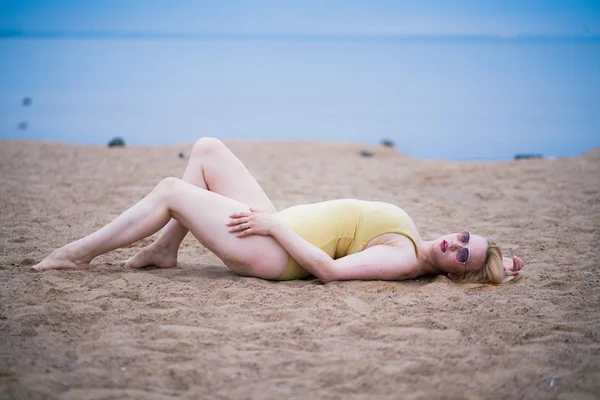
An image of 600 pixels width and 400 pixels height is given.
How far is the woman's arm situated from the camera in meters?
3.29

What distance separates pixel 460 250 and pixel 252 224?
3.45 ft

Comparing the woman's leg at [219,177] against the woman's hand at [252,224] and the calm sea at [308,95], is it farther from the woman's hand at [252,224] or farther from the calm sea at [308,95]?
the calm sea at [308,95]

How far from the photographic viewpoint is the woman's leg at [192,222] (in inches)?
131

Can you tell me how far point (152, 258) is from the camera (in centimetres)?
368

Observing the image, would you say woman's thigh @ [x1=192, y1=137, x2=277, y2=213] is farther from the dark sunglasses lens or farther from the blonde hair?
the blonde hair

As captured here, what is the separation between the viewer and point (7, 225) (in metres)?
4.59

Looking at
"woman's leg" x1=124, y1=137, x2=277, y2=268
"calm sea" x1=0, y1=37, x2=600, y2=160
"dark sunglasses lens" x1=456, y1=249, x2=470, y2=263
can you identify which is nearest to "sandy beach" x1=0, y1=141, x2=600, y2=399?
"dark sunglasses lens" x1=456, y1=249, x2=470, y2=263

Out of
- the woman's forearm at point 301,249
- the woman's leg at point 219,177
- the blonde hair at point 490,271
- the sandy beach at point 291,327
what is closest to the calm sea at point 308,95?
the sandy beach at point 291,327

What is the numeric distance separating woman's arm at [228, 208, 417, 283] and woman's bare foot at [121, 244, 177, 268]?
22.2 inches

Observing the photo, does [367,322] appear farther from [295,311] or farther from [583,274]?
[583,274]

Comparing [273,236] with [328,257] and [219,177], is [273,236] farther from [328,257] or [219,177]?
[219,177]

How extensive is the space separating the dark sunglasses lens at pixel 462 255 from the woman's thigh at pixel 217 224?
0.87 meters

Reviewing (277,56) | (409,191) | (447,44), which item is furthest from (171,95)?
(447,44)

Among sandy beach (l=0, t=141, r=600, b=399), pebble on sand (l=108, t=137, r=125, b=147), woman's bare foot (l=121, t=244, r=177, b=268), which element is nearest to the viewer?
sandy beach (l=0, t=141, r=600, b=399)
